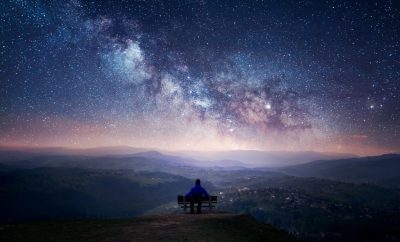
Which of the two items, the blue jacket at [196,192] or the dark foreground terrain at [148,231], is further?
the blue jacket at [196,192]

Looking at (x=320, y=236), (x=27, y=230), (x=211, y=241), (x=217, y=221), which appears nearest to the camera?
(x=211, y=241)

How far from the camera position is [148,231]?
19.6 m

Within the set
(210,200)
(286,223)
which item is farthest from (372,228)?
(210,200)

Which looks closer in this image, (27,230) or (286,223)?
(27,230)

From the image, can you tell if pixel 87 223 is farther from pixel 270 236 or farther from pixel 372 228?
pixel 372 228

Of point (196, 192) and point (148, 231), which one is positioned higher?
point (196, 192)

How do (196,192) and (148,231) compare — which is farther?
(196,192)

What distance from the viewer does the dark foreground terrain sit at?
18.2 m

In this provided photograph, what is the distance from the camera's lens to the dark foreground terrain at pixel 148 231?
1819cm

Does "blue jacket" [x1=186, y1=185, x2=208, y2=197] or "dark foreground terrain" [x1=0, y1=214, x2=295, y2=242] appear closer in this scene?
"dark foreground terrain" [x1=0, y1=214, x2=295, y2=242]

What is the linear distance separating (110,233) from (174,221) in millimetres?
5193

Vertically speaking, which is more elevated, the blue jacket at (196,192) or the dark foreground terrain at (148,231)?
the blue jacket at (196,192)

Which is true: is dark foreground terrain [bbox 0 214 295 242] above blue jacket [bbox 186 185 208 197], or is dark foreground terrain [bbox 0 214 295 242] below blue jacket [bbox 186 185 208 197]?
below

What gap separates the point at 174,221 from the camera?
23.1 m
